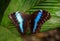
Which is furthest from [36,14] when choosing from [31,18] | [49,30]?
[49,30]

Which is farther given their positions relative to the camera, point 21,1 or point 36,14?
point 21,1

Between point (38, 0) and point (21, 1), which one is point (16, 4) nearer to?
point (21, 1)

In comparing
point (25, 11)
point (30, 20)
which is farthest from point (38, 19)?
point (25, 11)
